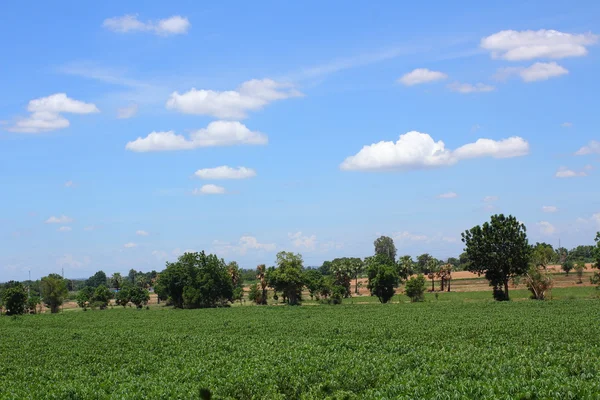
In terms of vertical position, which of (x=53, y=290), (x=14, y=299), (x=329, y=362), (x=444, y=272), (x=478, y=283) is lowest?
(x=478, y=283)

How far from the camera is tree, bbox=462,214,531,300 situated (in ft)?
271

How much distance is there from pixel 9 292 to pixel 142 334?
70529mm

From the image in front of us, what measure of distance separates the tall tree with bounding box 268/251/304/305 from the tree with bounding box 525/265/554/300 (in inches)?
1543

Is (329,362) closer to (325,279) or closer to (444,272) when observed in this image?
(325,279)

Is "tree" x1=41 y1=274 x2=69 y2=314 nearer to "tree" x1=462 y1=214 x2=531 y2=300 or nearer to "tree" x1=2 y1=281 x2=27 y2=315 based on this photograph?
"tree" x1=2 y1=281 x2=27 y2=315

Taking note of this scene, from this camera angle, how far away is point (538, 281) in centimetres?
8062

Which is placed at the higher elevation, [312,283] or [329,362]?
[329,362]

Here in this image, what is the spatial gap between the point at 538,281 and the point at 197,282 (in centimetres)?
6044

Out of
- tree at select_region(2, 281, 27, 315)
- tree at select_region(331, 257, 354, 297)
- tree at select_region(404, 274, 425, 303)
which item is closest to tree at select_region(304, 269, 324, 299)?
tree at select_region(331, 257, 354, 297)

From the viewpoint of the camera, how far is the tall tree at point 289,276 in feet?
320

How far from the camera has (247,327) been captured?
176 feet

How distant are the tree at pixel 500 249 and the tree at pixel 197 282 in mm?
47662

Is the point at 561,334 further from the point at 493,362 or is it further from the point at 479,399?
the point at 479,399

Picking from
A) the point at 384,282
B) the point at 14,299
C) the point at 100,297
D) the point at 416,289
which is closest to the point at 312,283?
the point at 384,282
